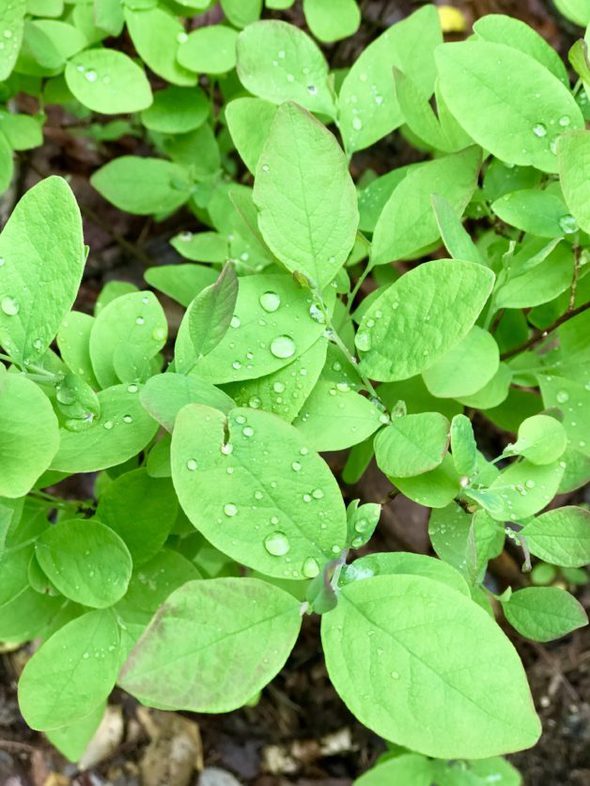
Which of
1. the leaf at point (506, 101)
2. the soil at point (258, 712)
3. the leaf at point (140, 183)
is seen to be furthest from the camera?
the soil at point (258, 712)

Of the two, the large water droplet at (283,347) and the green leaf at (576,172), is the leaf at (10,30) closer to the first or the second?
the large water droplet at (283,347)

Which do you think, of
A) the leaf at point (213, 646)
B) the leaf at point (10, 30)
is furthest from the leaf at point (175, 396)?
the leaf at point (10, 30)

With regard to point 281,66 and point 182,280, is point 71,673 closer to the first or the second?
point 182,280

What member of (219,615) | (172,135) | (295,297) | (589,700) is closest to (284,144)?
(295,297)

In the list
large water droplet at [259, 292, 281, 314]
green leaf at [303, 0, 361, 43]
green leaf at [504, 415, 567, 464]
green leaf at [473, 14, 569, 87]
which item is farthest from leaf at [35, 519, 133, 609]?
green leaf at [303, 0, 361, 43]

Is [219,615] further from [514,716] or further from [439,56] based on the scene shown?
[439,56]

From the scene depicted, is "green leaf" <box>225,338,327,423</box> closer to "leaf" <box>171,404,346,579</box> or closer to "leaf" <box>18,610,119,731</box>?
"leaf" <box>171,404,346,579</box>
